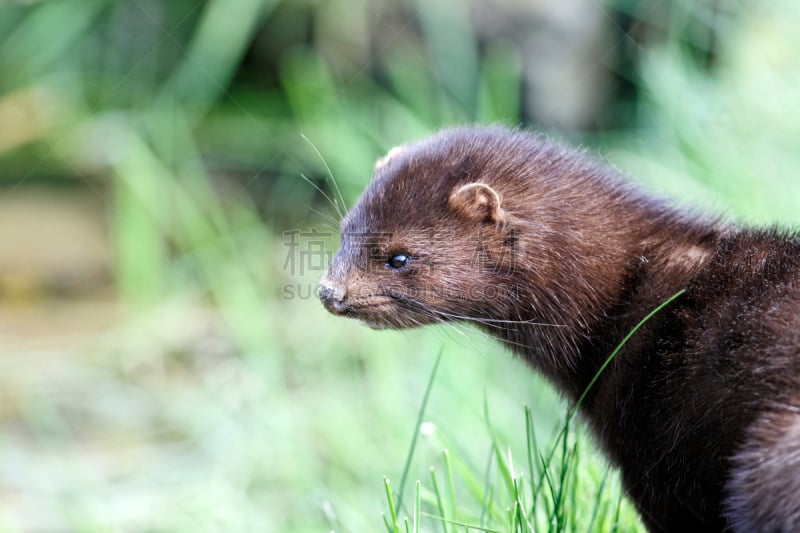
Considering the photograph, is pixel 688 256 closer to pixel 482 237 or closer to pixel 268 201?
pixel 482 237

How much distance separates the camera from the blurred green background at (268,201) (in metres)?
5.09

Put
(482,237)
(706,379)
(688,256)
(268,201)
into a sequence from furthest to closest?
(268,201)
(482,237)
(688,256)
(706,379)

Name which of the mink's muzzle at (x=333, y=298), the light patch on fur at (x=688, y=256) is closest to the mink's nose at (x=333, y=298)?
the mink's muzzle at (x=333, y=298)

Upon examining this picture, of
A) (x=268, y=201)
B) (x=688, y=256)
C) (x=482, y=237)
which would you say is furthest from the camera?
(x=268, y=201)

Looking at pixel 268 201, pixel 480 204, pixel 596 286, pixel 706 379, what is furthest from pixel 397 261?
pixel 268 201

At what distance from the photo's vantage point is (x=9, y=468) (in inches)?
227

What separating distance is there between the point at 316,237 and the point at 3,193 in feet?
11.1

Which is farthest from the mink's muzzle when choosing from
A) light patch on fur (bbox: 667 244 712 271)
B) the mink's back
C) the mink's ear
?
light patch on fur (bbox: 667 244 712 271)

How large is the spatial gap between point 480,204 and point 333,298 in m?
0.64

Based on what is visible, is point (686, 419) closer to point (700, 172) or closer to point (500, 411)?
point (500, 411)

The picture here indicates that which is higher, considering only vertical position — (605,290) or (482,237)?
(482,237)

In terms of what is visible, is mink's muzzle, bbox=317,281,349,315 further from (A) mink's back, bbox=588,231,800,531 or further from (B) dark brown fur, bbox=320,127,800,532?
→ (A) mink's back, bbox=588,231,800,531

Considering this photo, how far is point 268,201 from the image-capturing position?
8.55 metres

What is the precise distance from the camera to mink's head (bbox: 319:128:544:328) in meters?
3.45
